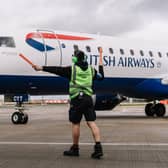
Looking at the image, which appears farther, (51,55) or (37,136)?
(51,55)

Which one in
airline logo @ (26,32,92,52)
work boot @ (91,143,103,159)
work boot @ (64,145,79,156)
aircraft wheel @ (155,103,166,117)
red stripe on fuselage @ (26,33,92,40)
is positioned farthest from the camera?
aircraft wheel @ (155,103,166,117)

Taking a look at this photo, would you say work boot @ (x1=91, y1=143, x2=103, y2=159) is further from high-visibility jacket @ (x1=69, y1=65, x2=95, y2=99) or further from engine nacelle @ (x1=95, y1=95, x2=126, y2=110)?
engine nacelle @ (x1=95, y1=95, x2=126, y2=110)

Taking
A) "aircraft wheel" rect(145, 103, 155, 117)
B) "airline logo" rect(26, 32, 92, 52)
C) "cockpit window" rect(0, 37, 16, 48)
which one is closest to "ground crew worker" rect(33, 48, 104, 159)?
"cockpit window" rect(0, 37, 16, 48)

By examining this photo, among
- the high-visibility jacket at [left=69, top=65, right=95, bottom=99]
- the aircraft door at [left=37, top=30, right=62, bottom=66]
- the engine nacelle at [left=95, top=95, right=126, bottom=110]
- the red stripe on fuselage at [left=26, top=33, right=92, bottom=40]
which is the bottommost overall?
the engine nacelle at [left=95, top=95, right=126, bottom=110]

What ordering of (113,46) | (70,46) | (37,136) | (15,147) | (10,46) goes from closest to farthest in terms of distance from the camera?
(15,147), (37,136), (10,46), (70,46), (113,46)

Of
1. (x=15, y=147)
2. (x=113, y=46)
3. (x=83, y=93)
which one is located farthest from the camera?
(x=113, y=46)

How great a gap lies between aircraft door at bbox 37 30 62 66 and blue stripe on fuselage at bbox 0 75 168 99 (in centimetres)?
64

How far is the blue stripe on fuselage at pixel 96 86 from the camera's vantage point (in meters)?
19.3

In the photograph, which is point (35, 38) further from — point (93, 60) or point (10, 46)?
point (93, 60)

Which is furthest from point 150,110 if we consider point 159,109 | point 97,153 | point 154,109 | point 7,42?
point 97,153

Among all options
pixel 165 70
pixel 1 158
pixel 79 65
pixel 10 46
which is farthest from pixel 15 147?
pixel 165 70

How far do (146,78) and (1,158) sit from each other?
15.7 m

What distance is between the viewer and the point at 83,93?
9695 millimetres

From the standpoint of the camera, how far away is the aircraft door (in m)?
20.0
